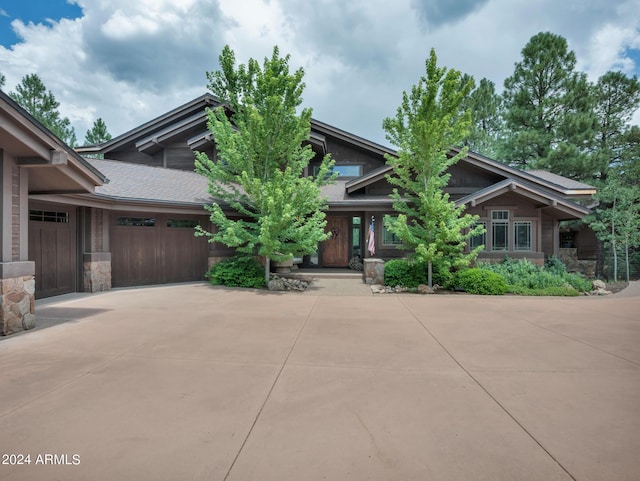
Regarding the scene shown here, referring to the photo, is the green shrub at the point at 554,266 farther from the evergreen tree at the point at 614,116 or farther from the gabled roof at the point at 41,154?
the gabled roof at the point at 41,154

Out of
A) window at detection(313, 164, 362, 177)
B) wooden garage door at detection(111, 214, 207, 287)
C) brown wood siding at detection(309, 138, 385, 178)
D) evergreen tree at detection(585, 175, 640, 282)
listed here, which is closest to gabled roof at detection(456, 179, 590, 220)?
brown wood siding at detection(309, 138, 385, 178)

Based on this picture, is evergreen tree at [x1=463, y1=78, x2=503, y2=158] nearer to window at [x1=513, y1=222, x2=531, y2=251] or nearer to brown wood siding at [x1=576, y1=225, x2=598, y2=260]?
brown wood siding at [x1=576, y1=225, x2=598, y2=260]

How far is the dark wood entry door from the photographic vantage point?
1488 cm

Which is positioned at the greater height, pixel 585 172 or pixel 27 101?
pixel 27 101

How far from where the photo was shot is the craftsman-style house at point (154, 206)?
5746 millimetres

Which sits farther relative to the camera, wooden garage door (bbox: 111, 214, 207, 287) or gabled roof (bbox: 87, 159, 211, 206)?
wooden garage door (bbox: 111, 214, 207, 287)

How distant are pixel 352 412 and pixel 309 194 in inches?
315

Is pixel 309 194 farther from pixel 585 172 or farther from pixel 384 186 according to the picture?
pixel 585 172

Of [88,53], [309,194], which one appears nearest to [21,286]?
[309,194]

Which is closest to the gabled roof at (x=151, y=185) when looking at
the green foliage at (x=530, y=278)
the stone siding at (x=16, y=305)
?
the stone siding at (x=16, y=305)

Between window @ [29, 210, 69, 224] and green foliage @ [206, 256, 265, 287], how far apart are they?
15.4 ft

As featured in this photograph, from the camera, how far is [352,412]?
Answer: 3.10 metres

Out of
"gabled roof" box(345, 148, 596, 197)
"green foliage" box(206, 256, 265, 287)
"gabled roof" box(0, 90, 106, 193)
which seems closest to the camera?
"gabled roof" box(0, 90, 106, 193)

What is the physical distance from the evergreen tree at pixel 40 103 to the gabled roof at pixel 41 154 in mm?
20995
